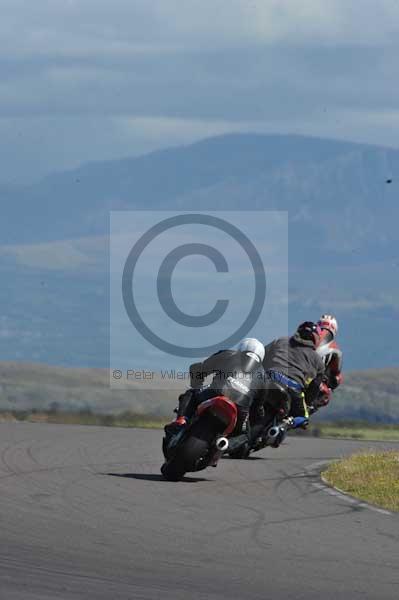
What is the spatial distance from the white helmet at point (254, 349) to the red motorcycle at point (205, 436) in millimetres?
767

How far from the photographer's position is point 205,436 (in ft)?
50.2

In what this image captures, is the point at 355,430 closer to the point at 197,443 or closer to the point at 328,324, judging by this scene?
the point at 328,324

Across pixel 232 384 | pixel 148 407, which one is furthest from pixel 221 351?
pixel 148 407

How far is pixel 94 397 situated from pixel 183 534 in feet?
85.8

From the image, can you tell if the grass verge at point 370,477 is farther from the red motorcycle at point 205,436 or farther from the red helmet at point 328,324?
the red helmet at point 328,324

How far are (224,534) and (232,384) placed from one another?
3687 mm

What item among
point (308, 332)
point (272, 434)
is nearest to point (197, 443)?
point (272, 434)

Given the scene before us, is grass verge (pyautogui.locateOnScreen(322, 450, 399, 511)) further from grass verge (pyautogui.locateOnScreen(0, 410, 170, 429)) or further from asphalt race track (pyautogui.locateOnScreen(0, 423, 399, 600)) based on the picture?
grass verge (pyautogui.locateOnScreen(0, 410, 170, 429))

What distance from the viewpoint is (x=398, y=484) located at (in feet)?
52.2

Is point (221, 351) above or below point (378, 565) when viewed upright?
above

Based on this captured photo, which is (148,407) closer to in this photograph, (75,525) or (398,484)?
(398,484)

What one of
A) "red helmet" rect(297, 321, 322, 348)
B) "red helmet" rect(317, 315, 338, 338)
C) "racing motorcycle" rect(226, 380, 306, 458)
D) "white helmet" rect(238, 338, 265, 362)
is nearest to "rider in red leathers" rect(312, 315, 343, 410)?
"red helmet" rect(317, 315, 338, 338)

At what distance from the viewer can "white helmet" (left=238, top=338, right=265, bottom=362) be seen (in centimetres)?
1591

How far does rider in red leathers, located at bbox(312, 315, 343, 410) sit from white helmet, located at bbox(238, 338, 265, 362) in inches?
87.3
